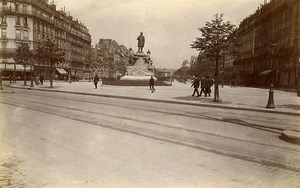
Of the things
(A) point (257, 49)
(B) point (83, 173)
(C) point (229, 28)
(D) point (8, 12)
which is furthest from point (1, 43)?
(B) point (83, 173)

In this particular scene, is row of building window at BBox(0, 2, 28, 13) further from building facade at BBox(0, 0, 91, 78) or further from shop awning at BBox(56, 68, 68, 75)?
shop awning at BBox(56, 68, 68, 75)

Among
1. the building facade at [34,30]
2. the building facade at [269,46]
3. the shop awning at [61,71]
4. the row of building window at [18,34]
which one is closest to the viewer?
the building facade at [269,46]

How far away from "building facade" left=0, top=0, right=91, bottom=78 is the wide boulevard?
146 ft

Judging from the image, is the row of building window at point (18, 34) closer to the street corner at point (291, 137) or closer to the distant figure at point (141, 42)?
the distant figure at point (141, 42)

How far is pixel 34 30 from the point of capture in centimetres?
6219

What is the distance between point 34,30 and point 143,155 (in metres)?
61.8

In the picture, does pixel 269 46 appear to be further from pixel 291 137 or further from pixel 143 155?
pixel 143 155

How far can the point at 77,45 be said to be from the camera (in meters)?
87.8

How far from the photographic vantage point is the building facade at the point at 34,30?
189 ft

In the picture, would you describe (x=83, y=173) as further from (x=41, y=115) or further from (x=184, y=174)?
(x=41, y=115)

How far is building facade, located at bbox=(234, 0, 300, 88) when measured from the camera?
40.0 m

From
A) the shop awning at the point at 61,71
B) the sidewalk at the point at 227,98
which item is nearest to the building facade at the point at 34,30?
the shop awning at the point at 61,71

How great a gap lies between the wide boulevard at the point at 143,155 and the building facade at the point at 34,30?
44441 mm

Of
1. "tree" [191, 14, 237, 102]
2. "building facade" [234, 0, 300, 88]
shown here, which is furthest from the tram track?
"building facade" [234, 0, 300, 88]
